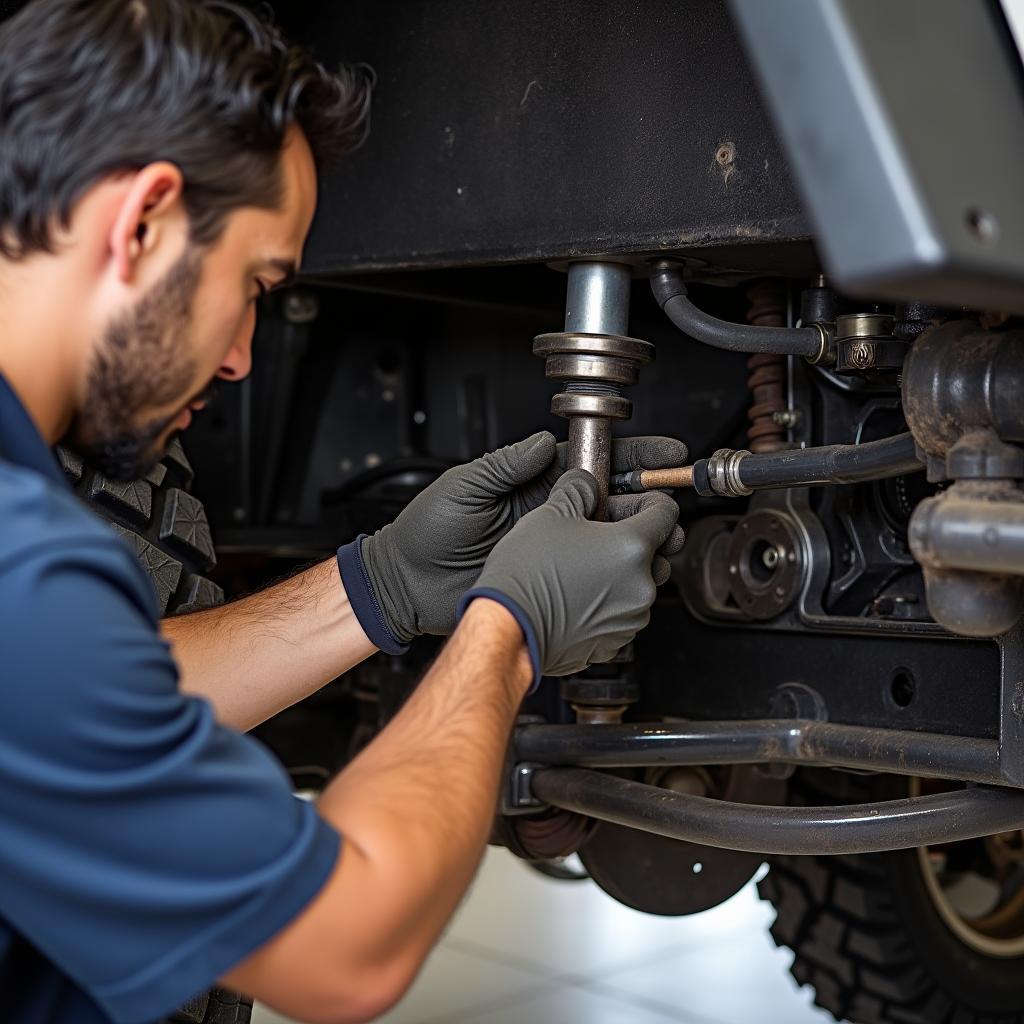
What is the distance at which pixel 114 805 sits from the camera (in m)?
0.81

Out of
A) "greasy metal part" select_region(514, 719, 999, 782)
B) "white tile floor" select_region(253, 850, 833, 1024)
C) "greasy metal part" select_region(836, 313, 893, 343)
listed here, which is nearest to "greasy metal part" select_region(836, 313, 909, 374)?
"greasy metal part" select_region(836, 313, 893, 343)

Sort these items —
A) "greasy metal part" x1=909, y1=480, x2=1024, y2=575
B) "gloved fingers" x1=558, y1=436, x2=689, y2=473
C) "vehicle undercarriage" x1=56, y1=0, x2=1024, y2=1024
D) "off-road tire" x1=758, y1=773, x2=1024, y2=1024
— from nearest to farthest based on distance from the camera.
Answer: "greasy metal part" x1=909, y1=480, x2=1024, y2=575 → "vehicle undercarriage" x1=56, y1=0, x2=1024, y2=1024 → "gloved fingers" x1=558, y1=436, x2=689, y2=473 → "off-road tire" x1=758, y1=773, x2=1024, y2=1024

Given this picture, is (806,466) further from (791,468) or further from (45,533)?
(45,533)

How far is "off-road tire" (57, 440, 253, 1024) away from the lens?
1579 mm

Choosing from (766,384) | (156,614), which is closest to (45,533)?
(156,614)

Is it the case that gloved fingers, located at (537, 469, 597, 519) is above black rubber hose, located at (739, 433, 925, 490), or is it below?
below

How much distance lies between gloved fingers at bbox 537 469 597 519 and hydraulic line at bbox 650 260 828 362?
184mm

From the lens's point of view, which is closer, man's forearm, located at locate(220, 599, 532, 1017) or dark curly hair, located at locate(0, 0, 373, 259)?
man's forearm, located at locate(220, 599, 532, 1017)

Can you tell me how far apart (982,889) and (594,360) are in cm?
142

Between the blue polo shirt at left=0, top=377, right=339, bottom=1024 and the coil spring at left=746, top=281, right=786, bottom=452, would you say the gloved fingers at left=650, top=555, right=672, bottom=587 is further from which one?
the blue polo shirt at left=0, top=377, right=339, bottom=1024

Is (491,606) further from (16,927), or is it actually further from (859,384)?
(859,384)

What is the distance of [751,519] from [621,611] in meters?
0.43

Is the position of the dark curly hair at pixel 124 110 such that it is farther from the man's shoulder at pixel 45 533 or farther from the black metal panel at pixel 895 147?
the black metal panel at pixel 895 147

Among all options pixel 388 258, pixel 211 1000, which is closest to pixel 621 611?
pixel 388 258
